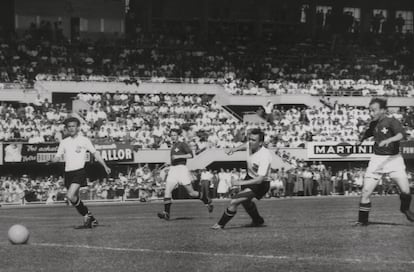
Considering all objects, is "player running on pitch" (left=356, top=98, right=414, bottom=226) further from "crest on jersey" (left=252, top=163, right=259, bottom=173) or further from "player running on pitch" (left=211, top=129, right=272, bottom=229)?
"crest on jersey" (left=252, top=163, right=259, bottom=173)

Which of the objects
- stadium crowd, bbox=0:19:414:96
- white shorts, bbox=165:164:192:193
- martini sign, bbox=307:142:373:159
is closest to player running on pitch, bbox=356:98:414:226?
white shorts, bbox=165:164:192:193

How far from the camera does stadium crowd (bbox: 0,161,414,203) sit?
35.3 m

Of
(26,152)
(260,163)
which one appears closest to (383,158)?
(260,163)

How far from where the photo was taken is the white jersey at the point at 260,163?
13.1 metres

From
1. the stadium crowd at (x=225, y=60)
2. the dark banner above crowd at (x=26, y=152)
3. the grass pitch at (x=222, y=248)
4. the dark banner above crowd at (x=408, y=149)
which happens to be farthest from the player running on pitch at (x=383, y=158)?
the stadium crowd at (x=225, y=60)

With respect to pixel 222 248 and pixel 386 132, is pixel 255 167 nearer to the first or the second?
pixel 386 132

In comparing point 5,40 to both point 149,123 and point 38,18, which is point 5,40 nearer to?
point 38,18

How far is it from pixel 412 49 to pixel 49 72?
92.7 feet

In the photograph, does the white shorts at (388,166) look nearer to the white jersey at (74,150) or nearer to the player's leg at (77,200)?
the white jersey at (74,150)

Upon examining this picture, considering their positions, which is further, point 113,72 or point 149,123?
point 113,72

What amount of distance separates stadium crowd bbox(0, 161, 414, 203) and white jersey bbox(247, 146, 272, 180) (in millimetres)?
21626

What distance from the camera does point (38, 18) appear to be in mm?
56875

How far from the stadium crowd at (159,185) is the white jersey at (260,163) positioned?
21.6m

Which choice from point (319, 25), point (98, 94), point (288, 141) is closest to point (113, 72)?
point (98, 94)
